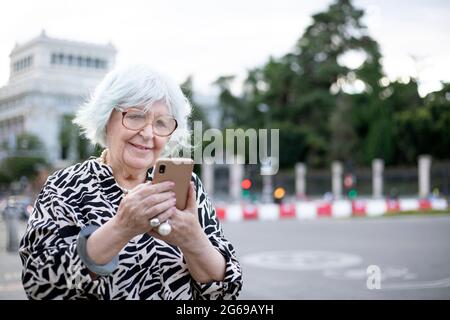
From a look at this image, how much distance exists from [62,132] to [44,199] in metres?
3.35

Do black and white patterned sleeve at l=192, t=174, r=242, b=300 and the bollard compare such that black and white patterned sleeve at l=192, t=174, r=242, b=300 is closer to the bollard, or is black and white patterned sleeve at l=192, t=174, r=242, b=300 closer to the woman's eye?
the woman's eye

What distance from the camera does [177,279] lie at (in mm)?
1433

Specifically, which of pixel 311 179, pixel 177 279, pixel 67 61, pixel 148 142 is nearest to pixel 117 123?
pixel 148 142

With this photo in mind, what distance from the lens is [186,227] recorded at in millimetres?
1221

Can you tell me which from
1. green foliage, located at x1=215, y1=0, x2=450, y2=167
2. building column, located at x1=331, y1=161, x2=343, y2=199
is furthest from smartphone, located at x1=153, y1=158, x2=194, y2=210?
building column, located at x1=331, y1=161, x2=343, y2=199

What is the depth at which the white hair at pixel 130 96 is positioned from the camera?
4.42 ft

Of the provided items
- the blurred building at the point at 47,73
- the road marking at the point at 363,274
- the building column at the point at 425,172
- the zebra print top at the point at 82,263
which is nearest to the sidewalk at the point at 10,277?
the blurred building at the point at 47,73

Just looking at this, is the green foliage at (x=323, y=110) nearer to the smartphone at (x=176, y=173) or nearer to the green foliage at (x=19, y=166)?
the green foliage at (x=19, y=166)

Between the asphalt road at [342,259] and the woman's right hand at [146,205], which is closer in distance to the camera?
the woman's right hand at [146,205]

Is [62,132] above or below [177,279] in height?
above

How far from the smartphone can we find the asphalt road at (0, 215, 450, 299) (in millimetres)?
1279

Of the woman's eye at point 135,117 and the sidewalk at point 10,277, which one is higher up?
the woman's eye at point 135,117

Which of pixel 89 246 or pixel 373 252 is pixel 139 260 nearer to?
pixel 89 246

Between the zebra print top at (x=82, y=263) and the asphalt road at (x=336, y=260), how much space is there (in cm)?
101
